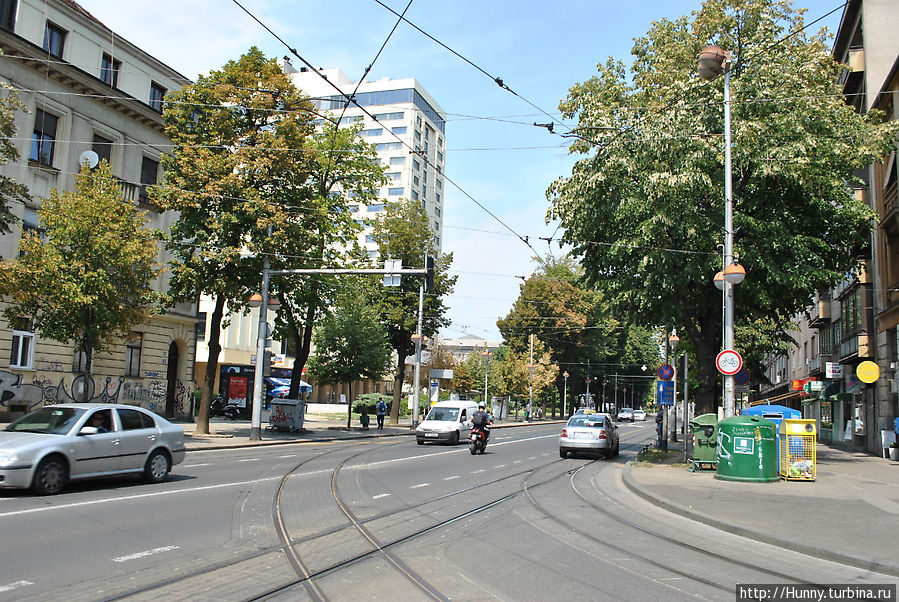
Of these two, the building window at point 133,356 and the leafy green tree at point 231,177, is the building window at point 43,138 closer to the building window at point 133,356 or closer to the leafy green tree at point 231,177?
the leafy green tree at point 231,177

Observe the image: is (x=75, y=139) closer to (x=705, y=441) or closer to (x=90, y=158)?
(x=90, y=158)

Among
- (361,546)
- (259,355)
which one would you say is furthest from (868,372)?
(361,546)

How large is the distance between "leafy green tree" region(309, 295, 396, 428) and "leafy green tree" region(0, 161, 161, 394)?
16.0 meters

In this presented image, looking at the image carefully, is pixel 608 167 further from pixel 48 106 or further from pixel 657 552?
pixel 48 106

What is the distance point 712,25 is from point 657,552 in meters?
18.5

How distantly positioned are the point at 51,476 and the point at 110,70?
83.0 ft

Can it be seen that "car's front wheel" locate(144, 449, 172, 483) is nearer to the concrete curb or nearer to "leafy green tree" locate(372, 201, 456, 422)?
the concrete curb

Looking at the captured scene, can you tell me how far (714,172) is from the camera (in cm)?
2056

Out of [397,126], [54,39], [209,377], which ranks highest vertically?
[397,126]

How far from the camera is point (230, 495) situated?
457 inches

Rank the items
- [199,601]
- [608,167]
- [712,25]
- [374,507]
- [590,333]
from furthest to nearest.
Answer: [590,333] < [712,25] < [608,167] < [374,507] < [199,601]

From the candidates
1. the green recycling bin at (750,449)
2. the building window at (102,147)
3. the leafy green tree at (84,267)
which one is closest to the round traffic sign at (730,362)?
the green recycling bin at (750,449)

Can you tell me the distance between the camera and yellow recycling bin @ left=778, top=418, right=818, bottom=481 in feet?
51.7

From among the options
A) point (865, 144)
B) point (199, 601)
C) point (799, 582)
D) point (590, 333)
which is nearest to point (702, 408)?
point (865, 144)
